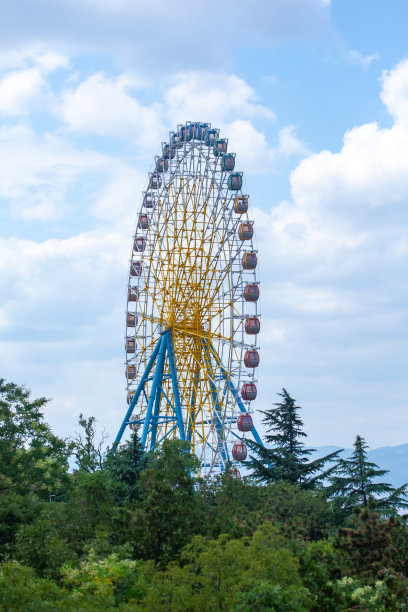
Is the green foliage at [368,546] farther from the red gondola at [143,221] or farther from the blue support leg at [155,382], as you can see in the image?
the red gondola at [143,221]

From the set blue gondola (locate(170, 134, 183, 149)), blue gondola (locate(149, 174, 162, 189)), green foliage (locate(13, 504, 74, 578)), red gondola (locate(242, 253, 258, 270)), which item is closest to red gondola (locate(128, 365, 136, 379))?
red gondola (locate(242, 253, 258, 270))

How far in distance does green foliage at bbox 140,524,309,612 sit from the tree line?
3cm

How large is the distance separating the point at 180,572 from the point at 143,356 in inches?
1180

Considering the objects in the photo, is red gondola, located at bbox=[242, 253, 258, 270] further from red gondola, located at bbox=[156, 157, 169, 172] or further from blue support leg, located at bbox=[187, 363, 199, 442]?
red gondola, located at bbox=[156, 157, 169, 172]

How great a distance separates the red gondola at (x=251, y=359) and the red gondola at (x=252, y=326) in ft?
3.68

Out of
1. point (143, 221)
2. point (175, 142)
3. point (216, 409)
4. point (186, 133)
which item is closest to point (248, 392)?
point (216, 409)

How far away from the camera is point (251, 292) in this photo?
132ft

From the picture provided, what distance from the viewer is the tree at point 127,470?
2838 centimetres

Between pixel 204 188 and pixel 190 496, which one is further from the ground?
pixel 204 188

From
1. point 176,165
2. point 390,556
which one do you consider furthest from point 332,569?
point 176,165

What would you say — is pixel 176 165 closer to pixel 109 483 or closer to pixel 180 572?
pixel 109 483

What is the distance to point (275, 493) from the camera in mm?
27516

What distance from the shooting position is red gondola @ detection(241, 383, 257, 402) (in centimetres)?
3905

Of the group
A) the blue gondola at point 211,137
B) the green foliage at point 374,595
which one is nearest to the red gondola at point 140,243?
the blue gondola at point 211,137
